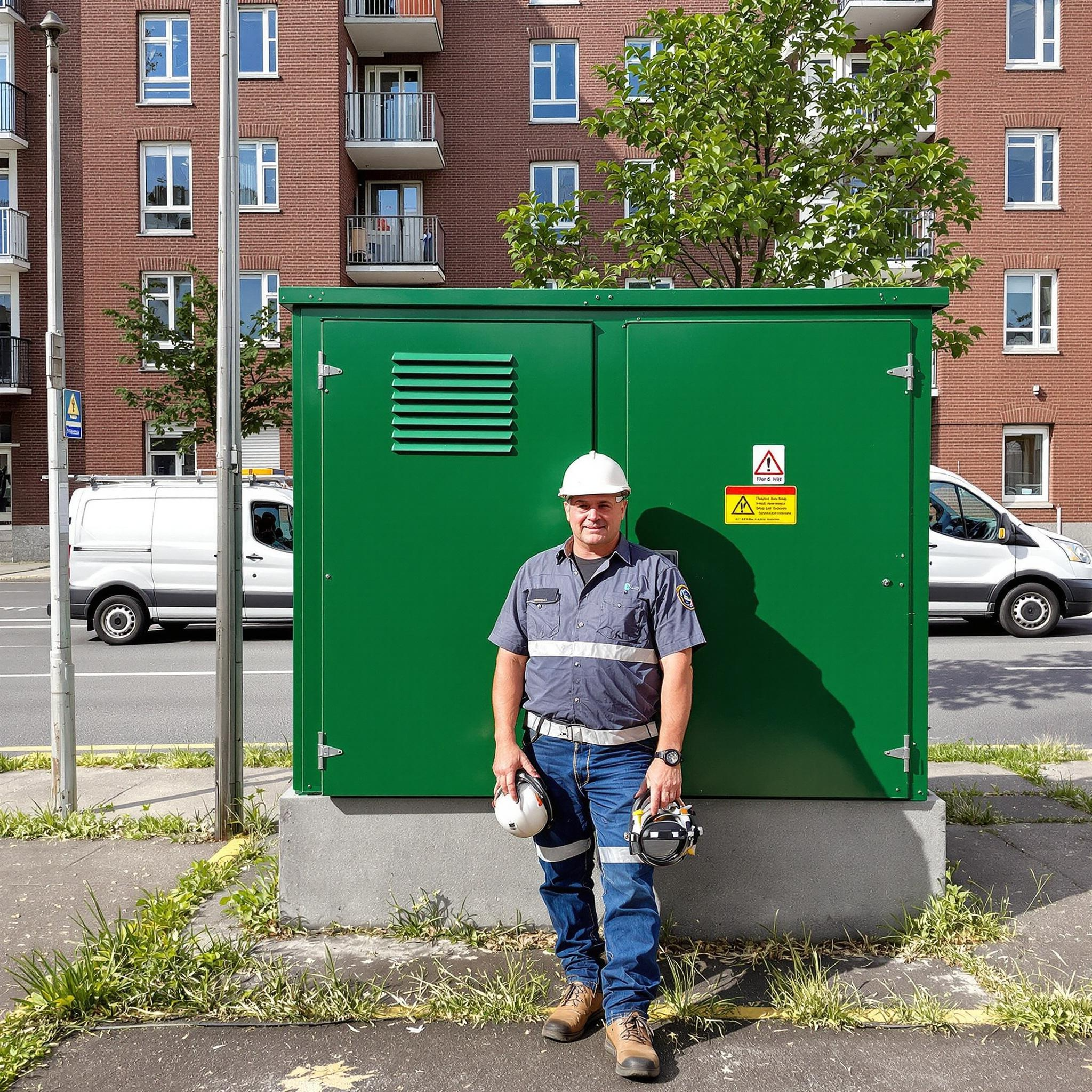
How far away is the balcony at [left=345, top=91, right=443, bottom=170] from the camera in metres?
26.9

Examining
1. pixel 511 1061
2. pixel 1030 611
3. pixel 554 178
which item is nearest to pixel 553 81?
pixel 554 178

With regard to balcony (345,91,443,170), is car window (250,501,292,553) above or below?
below

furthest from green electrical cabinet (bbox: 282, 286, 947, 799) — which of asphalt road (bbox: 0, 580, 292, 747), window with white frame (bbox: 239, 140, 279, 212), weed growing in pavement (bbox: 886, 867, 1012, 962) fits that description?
window with white frame (bbox: 239, 140, 279, 212)

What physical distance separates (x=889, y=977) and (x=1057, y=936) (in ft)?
2.62

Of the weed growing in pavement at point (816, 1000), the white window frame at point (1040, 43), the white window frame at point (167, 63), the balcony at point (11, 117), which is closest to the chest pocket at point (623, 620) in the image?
the weed growing in pavement at point (816, 1000)

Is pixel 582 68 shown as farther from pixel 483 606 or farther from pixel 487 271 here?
pixel 483 606

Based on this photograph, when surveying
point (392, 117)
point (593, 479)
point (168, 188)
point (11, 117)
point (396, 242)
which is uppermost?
point (11, 117)

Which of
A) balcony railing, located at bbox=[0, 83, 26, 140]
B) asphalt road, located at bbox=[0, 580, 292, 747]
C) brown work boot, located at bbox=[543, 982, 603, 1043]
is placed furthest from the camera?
balcony railing, located at bbox=[0, 83, 26, 140]

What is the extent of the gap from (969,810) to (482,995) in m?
3.13

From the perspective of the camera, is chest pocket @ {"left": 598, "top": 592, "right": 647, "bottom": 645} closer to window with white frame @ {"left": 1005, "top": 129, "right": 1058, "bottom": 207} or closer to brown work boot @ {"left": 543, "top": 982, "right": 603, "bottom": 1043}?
brown work boot @ {"left": 543, "top": 982, "right": 603, "bottom": 1043}

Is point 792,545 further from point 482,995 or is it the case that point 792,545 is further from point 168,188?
A: point 168,188

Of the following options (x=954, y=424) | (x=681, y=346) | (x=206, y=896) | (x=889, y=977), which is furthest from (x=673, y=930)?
(x=954, y=424)

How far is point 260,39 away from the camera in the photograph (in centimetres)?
2630

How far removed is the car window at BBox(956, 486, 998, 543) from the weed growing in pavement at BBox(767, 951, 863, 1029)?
34.1 ft
